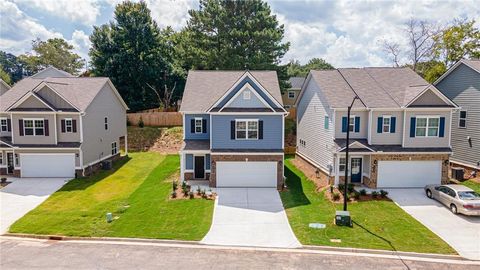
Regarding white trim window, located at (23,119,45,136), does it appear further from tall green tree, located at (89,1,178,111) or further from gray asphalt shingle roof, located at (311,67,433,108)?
gray asphalt shingle roof, located at (311,67,433,108)

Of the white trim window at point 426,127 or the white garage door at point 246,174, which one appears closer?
the white trim window at point 426,127

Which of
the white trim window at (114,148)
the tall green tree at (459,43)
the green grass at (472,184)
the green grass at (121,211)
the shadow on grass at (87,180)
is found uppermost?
the tall green tree at (459,43)

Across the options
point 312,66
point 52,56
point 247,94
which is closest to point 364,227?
point 247,94

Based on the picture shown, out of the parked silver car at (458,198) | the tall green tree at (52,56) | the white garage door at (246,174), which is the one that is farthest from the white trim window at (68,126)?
the tall green tree at (52,56)

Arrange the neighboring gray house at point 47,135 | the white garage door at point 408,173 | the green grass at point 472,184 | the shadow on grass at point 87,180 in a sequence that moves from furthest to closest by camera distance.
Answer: the neighboring gray house at point 47,135, the shadow on grass at point 87,180, the white garage door at point 408,173, the green grass at point 472,184

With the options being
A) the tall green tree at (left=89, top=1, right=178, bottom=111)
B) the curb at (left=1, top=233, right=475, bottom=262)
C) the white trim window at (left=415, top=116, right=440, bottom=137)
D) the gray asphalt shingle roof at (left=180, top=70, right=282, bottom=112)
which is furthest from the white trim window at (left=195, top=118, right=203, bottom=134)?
the tall green tree at (left=89, top=1, right=178, bottom=111)

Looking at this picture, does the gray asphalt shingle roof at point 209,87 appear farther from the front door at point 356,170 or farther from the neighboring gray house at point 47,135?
the neighboring gray house at point 47,135
